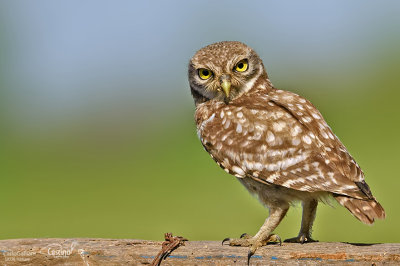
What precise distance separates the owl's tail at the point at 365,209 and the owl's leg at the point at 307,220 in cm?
55

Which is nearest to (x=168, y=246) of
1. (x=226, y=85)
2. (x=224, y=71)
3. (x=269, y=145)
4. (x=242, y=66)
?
(x=269, y=145)

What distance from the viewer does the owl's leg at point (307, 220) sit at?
4777 mm

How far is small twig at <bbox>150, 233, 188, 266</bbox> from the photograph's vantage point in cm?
386

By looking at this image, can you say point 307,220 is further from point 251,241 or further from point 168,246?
point 168,246

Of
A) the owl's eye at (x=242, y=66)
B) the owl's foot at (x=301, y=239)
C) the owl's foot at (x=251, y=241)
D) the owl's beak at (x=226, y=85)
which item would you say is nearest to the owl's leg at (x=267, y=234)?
the owl's foot at (x=251, y=241)

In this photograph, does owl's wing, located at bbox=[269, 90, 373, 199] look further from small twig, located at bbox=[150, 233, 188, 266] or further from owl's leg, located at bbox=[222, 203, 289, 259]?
small twig, located at bbox=[150, 233, 188, 266]

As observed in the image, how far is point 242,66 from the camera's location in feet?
17.6

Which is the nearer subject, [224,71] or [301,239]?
[301,239]

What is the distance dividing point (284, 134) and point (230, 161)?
438 mm

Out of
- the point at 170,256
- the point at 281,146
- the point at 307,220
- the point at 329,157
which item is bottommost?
the point at 307,220

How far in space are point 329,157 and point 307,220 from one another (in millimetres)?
603

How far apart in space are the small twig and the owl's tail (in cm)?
110

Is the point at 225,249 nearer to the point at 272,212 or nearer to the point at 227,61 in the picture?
the point at 272,212

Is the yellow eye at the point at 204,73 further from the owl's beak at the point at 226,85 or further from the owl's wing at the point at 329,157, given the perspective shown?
the owl's wing at the point at 329,157
